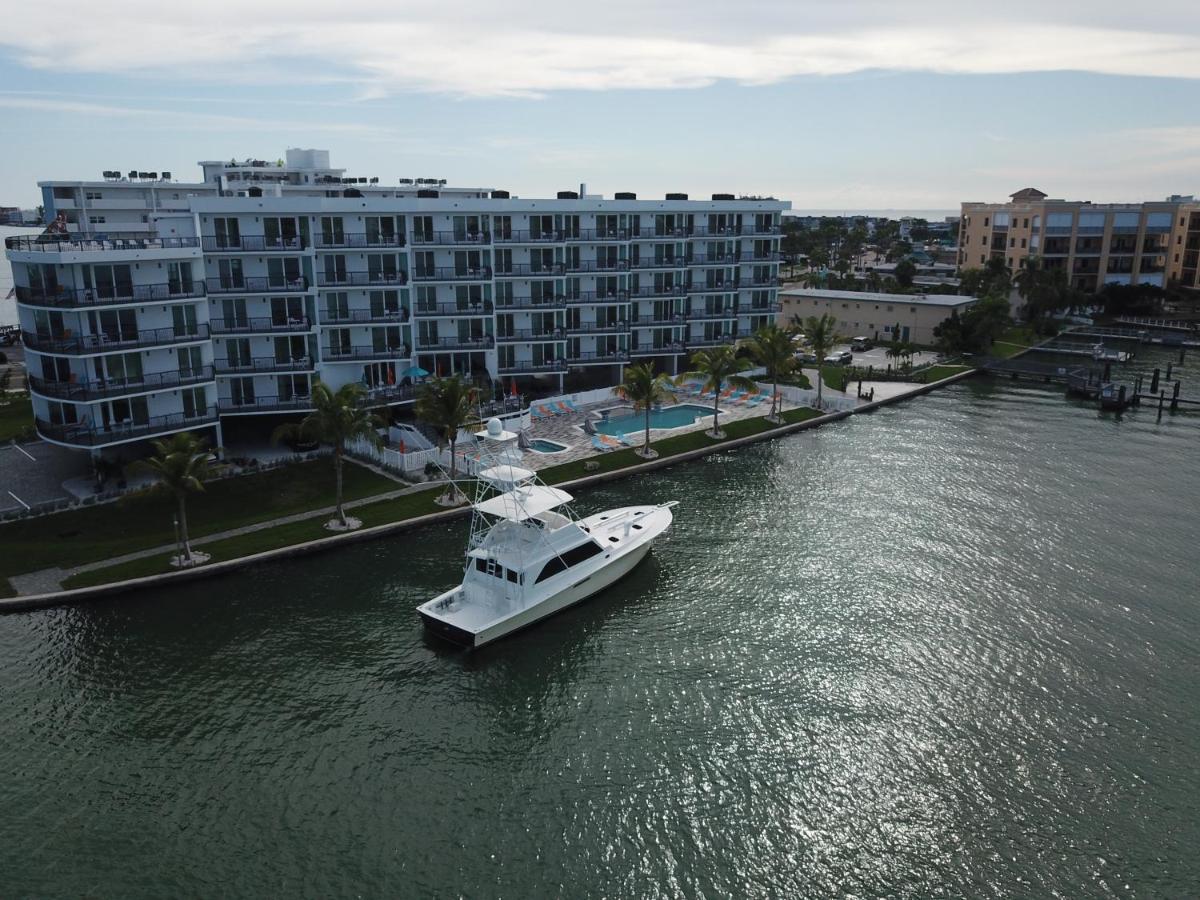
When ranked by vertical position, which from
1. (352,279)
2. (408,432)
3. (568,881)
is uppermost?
(352,279)

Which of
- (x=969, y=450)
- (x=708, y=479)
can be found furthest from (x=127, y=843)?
(x=969, y=450)

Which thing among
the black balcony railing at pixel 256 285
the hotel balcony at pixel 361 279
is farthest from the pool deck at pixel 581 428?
the black balcony railing at pixel 256 285

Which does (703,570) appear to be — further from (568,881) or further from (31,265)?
(31,265)

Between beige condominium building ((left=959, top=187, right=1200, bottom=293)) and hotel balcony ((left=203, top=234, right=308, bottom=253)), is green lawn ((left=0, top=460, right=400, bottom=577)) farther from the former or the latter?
beige condominium building ((left=959, top=187, right=1200, bottom=293))

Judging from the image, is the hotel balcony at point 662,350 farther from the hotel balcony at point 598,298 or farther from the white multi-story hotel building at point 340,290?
the hotel balcony at point 598,298

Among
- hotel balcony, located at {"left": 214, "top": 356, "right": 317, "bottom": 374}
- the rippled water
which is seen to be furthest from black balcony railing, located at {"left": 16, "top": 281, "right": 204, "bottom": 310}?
the rippled water

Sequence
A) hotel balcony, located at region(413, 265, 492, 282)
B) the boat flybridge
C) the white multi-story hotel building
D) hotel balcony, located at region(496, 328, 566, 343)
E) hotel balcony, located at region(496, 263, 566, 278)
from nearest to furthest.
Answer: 1. the boat flybridge
2. the white multi-story hotel building
3. hotel balcony, located at region(413, 265, 492, 282)
4. hotel balcony, located at region(496, 263, 566, 278)
5. hotel balcony, located at region(496, 328, 566, 343)

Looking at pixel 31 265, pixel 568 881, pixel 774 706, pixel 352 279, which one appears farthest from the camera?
pixel 352 279
